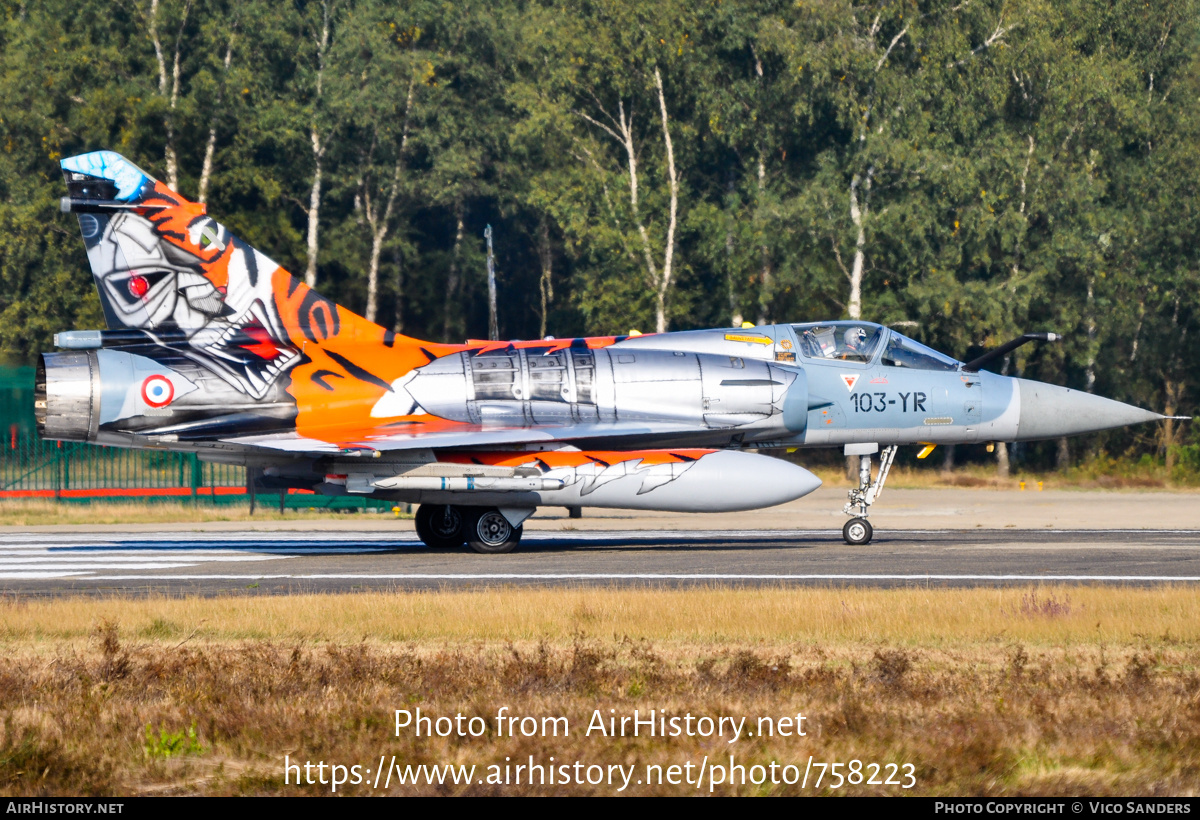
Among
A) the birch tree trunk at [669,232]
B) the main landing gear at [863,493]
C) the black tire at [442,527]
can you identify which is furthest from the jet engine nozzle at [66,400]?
the birch tree trunk at [669,232]

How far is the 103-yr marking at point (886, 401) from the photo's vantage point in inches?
762

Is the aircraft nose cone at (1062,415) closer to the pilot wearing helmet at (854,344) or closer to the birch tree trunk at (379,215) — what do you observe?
the pilot wearing helmet at (854,344)

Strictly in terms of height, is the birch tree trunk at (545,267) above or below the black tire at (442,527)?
above

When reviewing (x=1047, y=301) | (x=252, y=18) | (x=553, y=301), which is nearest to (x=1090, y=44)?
(x=1047, y=301)

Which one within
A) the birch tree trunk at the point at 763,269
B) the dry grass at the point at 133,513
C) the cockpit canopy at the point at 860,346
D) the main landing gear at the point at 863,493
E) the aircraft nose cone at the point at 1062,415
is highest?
the birch tree trunk at the point at 763,269

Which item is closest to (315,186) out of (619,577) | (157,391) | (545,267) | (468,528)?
(545,267)

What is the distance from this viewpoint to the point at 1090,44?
1816 inches

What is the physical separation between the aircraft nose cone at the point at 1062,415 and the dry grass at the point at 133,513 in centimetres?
1517

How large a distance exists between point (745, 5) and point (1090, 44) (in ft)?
43.8

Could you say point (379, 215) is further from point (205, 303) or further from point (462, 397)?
point (462, 397)

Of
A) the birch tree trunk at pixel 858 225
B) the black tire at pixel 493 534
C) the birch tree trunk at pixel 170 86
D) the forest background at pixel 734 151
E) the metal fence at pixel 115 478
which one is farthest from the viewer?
the birch tree trunk at pixel 170 86

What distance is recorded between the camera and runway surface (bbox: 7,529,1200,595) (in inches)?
584

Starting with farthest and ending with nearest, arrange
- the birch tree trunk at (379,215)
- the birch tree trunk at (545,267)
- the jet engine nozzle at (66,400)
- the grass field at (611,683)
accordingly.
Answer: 1. the birch tree trunk at (545,267)
2. the birch tree trunk at (379,215)
3. the jet engine nozzle at (66,400)
4. the grass field at (611,683)

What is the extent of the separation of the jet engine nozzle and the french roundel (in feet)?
2.19
